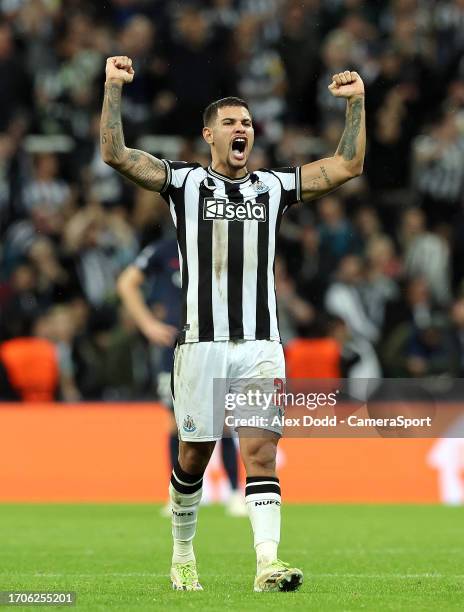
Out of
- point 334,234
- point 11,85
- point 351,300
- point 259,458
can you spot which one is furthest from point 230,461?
point 11,85

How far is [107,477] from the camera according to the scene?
14695 mm

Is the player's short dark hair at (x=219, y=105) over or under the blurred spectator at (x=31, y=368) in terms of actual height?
over

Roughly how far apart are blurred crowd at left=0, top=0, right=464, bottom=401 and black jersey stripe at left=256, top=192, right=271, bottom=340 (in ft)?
28.1

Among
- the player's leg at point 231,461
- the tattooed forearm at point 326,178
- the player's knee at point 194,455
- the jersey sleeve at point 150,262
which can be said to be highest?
the tattooed forearm at point 326,178

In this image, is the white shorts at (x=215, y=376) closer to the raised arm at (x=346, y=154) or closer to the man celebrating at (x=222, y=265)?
the man celebrating at (x=222, y=265)

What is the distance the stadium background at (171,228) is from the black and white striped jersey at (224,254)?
765 centimetres

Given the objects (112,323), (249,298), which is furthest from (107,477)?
(249,298)

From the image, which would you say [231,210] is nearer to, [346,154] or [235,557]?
[346,154]

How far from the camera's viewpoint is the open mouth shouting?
281 inches

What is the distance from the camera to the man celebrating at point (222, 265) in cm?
695

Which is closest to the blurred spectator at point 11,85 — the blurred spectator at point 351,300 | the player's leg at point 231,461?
the blurred spectator at point 351,300

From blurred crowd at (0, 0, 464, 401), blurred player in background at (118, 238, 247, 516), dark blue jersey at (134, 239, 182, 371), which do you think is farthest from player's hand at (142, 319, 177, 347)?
blurred crowd at (0, 0, 464, 401)

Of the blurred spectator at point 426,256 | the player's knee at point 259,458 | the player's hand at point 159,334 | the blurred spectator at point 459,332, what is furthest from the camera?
the blurred spectator at point 426,256

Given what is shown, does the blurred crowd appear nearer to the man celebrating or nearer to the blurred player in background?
the blurred player in background
